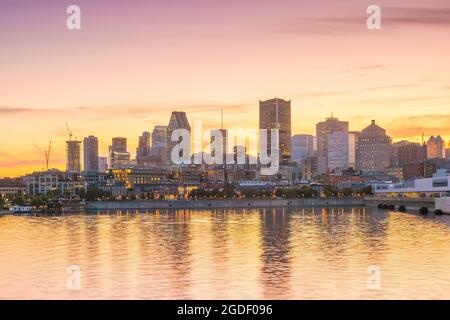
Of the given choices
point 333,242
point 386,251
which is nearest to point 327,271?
point 386,251

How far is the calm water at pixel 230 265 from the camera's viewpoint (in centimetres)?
4044

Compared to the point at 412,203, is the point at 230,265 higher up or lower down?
higher up

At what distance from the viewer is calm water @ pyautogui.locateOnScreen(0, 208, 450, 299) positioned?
40438 millimetres

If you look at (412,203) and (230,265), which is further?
(412,203)

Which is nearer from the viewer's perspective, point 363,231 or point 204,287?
point 204,287

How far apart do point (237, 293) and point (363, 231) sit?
50826 mm

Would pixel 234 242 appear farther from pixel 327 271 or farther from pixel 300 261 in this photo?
pixel 327 271

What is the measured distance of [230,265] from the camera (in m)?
52.2

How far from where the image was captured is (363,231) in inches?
3442

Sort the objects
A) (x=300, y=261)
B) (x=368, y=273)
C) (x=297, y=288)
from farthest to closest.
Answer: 1. (x=300, y=261)
2. (x=368, y=273)
3. (x=297, y=288)

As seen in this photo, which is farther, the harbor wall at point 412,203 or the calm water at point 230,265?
the harbor wall at point 412,203
